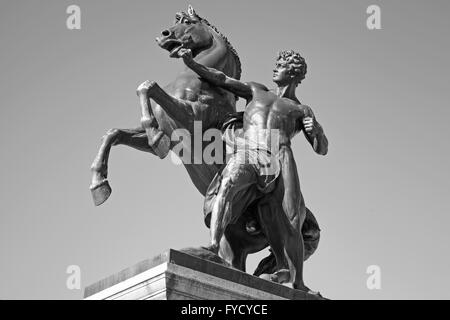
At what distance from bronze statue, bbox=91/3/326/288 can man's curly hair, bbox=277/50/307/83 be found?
0.46m

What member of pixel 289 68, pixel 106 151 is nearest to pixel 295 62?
pixel 289 68

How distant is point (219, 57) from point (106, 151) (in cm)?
212

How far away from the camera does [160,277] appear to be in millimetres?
9570

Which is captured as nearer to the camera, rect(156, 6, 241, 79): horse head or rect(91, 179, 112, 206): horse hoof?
rect(91, 179, 112, 206): horse hoof

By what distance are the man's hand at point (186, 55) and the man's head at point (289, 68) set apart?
107cm

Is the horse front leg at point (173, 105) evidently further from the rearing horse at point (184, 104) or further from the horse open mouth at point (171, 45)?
the horse open mouth at point (171, 45)

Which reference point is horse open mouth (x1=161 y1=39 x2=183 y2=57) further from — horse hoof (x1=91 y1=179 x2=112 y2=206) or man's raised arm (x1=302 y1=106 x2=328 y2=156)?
horse hoof (x1=91 y1=179 x2=112 y2=206)

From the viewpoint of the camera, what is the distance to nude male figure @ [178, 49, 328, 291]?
10.8 meters

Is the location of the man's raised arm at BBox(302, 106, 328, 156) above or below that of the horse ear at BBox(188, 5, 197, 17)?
below

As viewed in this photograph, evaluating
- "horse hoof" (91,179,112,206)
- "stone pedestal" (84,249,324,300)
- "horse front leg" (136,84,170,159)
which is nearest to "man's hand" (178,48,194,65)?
"horse front leg" (136,84,170,159)
